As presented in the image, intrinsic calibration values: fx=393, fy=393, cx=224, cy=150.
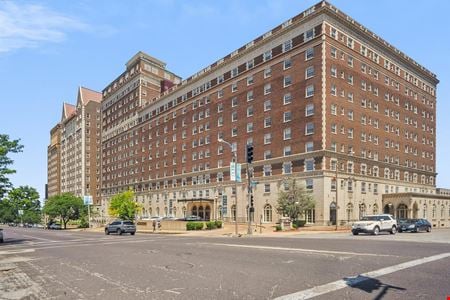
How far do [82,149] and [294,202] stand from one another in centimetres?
10989

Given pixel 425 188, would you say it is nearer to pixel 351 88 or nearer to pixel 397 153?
pixel 397 153

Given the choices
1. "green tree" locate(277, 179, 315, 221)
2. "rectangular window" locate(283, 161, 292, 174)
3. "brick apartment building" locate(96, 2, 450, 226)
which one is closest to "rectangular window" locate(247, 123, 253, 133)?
"brick apartment building" locate(96, 2, 450, 226)

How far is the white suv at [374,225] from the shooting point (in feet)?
105

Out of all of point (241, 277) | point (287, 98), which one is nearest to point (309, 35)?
point (287, 98)

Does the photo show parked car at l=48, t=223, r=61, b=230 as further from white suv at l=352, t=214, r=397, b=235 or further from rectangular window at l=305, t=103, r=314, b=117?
white suv at l=352, t=214, r=397, b=235

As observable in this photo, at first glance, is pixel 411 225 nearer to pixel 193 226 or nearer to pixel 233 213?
pixel 193 226

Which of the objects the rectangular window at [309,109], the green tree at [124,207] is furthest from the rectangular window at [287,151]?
the green tree at [124,207]

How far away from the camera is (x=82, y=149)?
141000 mm

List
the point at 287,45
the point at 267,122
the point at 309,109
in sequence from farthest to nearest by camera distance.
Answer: the point at 267,122, the point at 287,45, the point at 309,109

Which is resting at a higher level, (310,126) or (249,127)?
(249,127)

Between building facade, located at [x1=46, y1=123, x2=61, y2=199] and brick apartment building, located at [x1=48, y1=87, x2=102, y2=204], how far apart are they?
5.97ft

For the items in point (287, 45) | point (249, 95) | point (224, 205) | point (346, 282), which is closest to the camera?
point (346, 282)

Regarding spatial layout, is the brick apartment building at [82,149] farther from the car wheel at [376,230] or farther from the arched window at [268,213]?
the car wheel at [376,230]

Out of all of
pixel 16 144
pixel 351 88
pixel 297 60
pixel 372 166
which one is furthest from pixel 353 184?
pixel 16 144
